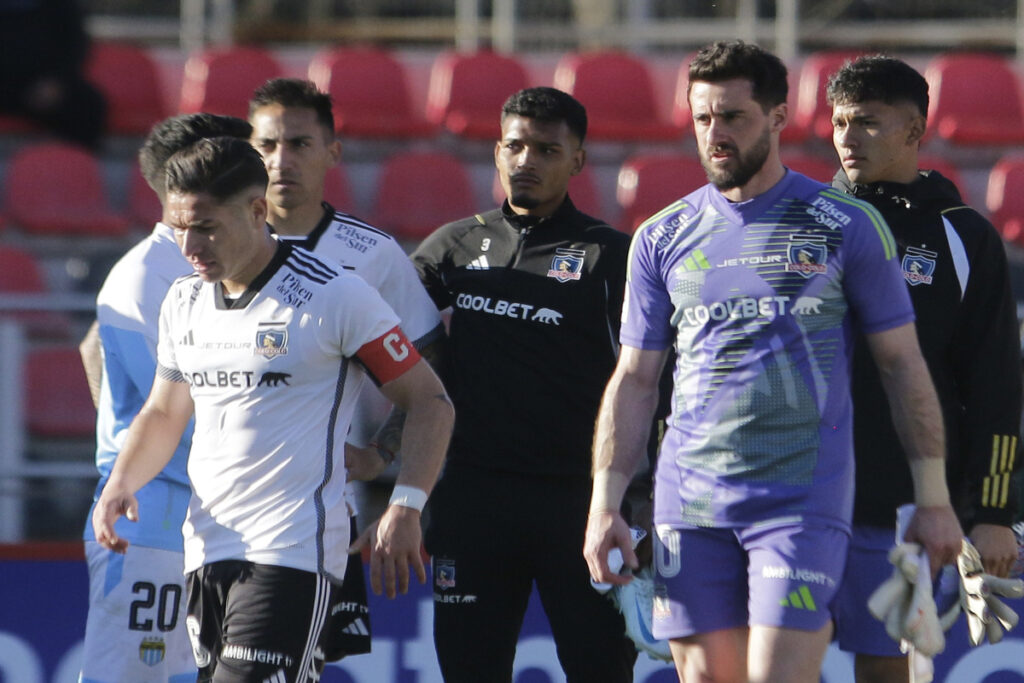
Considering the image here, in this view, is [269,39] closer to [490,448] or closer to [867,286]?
[490,448]

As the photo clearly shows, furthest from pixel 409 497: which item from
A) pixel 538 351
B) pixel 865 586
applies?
pixel 865 586

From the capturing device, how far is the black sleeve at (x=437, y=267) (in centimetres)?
468

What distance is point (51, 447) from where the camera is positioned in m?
5.83

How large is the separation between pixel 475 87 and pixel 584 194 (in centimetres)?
140

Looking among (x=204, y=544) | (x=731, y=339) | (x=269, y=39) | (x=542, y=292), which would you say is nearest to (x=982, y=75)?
(x=269, y=39)

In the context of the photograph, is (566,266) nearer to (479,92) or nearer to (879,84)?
(879,84)

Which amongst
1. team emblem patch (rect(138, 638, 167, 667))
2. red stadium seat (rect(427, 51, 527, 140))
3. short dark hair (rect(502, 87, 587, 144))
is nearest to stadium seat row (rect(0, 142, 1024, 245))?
red stadium seat (rect(427, 51, 527, 140))

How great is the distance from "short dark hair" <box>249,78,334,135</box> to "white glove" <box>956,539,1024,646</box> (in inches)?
98.3

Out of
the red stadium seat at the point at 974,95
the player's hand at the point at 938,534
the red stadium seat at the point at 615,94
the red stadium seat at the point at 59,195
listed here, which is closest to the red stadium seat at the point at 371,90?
the red stadium seat at the point at 615,94

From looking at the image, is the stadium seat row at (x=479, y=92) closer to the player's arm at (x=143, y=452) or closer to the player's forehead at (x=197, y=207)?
the player's arm at (x=143, y=452)

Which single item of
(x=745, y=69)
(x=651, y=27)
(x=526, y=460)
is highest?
(x=651, y=27)

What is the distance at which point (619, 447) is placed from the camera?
3.70 m

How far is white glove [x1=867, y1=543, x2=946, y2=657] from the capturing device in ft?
11.2

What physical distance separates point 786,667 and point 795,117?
25.3ft
